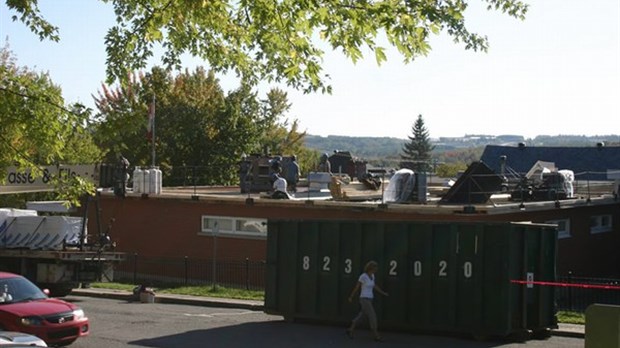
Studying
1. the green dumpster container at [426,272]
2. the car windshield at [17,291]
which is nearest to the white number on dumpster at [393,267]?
the green dumpster container at [426,272]

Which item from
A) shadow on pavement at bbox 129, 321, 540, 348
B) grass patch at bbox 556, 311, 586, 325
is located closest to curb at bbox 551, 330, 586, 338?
grass patch at bbox 556, 311, 586, 325

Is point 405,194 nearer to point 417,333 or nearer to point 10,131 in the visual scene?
point 417,333

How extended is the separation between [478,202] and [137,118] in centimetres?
1820

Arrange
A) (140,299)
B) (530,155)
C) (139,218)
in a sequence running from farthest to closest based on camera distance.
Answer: (530,155) → (139,218) → (140,299)

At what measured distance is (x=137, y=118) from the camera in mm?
14109

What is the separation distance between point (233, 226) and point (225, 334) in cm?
1332

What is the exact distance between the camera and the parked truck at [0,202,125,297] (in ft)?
93.5

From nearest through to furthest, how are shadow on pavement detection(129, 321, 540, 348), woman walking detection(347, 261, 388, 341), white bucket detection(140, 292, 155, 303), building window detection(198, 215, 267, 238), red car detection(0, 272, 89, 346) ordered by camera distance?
1. red car detection(0, 272, 89, 346)
2. shadow on pavement detection(129, 321, 540, 348)
3. woman walking detection(347, 261, 388, 341)
4. white bucket detection(140, 292, 155, 303)
5. building window detection(198, 215, 267, 238)

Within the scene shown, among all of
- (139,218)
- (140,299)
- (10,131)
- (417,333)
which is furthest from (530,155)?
(10,131)

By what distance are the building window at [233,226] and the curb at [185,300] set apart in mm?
4266

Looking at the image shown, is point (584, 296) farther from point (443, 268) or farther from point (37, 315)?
point (37, 315)

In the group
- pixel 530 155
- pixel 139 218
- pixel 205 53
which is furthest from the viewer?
pixel 530 155

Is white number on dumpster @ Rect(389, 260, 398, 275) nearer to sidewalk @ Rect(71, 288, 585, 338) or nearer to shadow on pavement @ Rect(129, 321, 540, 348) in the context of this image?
shadow on pavement @ Rect(129, 321, 540, 348)

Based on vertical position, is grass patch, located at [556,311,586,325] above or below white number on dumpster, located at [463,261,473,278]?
below
